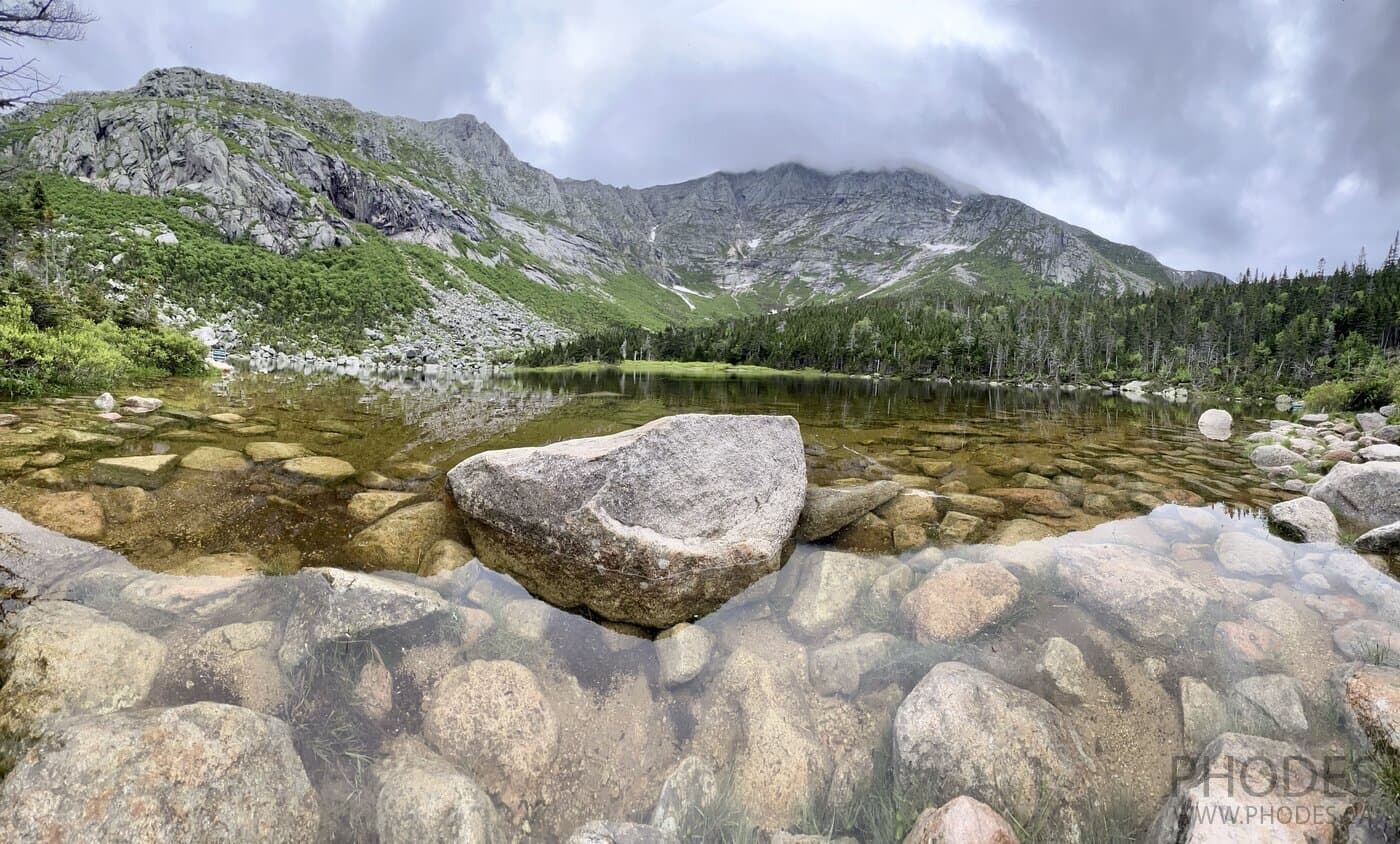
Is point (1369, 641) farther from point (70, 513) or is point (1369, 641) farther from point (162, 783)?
point (70, 513)

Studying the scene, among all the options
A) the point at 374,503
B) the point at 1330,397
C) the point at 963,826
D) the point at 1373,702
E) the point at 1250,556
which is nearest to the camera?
the point at 963,826

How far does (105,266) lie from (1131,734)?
410 feet

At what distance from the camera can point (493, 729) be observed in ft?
15.8

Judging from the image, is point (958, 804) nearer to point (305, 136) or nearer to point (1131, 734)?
point (1131, 734)

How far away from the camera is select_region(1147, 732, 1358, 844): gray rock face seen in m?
3.52

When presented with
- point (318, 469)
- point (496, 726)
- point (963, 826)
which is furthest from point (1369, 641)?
point (318, 469)

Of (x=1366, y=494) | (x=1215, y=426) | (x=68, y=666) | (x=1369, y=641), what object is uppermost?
(x=1215, y=426)

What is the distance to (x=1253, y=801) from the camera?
12.3 feet

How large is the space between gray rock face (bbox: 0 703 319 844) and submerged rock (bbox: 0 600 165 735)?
0.44m

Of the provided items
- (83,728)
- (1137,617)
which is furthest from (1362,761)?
(83,728)

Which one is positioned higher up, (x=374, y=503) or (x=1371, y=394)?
(x=1371, y=394)

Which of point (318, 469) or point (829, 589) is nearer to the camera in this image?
point (829, 589)

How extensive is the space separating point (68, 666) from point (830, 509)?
351 inches

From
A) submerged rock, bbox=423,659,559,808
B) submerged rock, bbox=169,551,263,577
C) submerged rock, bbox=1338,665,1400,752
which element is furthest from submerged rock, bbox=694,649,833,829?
submerged rock, bbox=169,551,263,577
